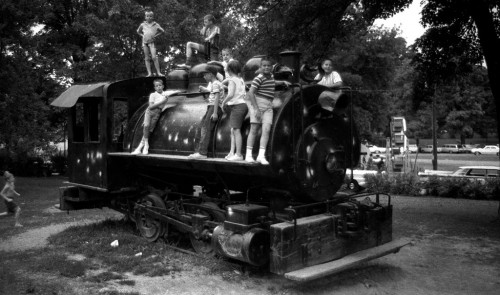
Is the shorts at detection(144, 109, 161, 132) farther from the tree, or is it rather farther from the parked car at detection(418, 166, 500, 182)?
the parked car at detection(418, 166, 500, 182)

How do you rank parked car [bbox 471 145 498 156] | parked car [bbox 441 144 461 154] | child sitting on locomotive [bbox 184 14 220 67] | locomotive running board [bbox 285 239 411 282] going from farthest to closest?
parked car [bbox 441 144 461 154], parked car [bbox 471 145 498 156], child sitting on locomotive [bbox 184 14 220 67], locomotive running board [bbox 285 239 411 282]

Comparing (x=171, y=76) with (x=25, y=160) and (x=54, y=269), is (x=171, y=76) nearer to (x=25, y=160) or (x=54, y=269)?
(x=54, y=269)

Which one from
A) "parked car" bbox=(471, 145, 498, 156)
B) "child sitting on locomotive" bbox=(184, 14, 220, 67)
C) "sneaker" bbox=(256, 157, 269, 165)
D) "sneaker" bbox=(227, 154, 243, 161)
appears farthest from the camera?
"parked car" bbox=(471, 145, 498, 156)

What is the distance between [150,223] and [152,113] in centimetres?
211

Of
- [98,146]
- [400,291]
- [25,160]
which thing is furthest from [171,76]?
[25,160]

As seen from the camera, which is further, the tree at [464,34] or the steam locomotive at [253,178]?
the tree at [464,34]

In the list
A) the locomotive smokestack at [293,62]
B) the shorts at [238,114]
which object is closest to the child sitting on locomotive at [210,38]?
the locomotive smokestack at [293,62]

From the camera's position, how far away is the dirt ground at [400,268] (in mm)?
6703

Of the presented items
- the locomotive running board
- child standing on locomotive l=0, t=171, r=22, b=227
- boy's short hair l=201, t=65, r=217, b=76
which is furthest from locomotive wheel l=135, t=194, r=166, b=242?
child standing on locomotive l=0, t=171, r=22, b=227

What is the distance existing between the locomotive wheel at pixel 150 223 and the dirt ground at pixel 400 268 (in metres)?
1.84

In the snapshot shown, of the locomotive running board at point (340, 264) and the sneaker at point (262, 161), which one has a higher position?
the sneaker at point (262, 161)

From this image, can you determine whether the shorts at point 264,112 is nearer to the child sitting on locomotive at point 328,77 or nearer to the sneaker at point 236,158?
the sneaker at point 236,158

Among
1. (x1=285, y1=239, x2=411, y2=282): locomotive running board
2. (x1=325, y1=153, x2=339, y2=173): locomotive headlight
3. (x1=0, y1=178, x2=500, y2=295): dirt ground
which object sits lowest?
(x1=0, y1=178, x2=500, y2=295): dirt ground

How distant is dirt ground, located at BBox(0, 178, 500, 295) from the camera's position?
6.70 meters
